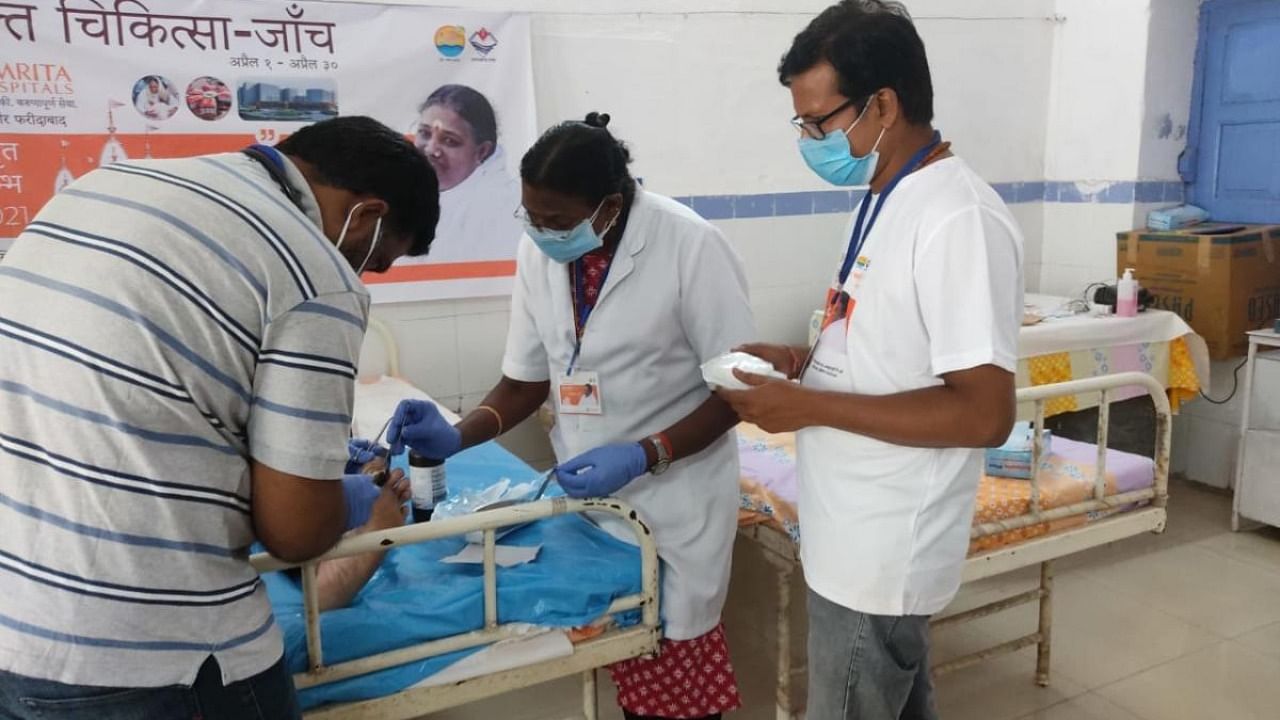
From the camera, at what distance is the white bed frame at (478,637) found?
1475mm

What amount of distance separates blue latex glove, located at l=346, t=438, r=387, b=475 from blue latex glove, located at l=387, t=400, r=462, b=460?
36 mm

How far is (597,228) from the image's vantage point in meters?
1.83

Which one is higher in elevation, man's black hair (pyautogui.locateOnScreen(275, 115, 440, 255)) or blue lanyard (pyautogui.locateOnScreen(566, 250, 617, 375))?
man's black hair (pyautogui.locateOnScreen(275, 115, 440, 255))

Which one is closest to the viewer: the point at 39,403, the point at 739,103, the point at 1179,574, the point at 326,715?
the point at 39,403

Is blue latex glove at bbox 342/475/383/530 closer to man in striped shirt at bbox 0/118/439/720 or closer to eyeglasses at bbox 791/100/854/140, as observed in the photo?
man in striped shirt at bbox 0/118/439/720

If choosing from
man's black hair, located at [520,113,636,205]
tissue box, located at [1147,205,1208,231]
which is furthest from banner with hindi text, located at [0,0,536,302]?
tissue box, located at [1147,205,1208,231]

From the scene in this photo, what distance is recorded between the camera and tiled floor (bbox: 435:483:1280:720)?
9.01 feet

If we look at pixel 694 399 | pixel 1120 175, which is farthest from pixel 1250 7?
pixel 694 399

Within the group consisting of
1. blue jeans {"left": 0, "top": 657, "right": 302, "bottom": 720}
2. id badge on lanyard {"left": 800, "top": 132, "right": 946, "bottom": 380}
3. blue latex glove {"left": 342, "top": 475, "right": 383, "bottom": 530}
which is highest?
id badge on lanyard {"left": 800, "top": 132, "right": 946, "bottom": 380}

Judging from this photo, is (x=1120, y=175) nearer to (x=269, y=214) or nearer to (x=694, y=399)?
(x=694, y=399)

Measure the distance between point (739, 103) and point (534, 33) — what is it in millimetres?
990

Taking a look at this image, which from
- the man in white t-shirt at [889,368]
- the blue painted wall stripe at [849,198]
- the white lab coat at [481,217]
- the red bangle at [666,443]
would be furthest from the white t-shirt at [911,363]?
the blue painted wall stripe at [849,198]

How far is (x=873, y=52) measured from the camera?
1.38 metres

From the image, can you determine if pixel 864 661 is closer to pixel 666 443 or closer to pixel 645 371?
pixel 666 443
